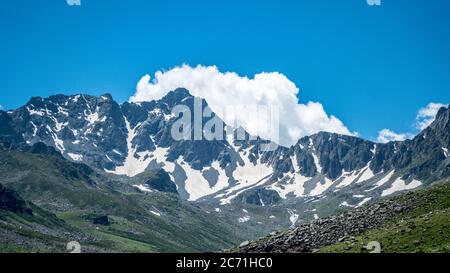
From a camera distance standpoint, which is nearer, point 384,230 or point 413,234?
point 413,234

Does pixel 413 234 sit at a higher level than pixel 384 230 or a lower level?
lower

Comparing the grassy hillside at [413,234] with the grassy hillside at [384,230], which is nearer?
the grassy hillside at [413,234]

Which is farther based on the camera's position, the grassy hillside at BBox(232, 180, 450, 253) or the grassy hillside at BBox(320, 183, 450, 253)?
the grassy hillside at BBox(232, 180, 450, 253)

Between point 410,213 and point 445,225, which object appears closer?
point 445,225
